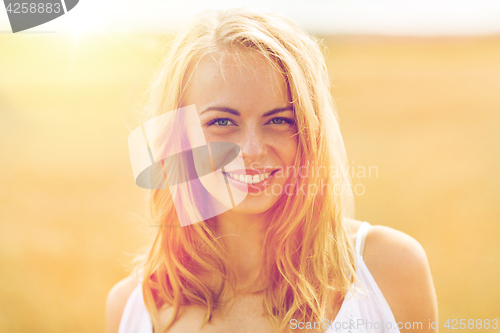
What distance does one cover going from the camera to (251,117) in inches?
32.9

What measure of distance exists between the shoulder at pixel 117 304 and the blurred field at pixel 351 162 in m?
0.87

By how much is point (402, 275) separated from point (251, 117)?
63 cm

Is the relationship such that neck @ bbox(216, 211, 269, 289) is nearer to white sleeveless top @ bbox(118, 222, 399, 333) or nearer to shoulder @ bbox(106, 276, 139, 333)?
white sleeveless top @ bbox(118, 222, 399, 333)

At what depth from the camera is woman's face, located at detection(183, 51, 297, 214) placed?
0.84 meters

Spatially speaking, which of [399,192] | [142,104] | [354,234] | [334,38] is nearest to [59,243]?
[142,104]

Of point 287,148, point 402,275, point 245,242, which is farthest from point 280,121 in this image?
point 402,275

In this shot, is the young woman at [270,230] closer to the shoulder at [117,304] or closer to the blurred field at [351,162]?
the shoulder at [117,304]

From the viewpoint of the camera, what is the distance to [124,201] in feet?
7.38

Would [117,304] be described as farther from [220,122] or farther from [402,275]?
[402,275]

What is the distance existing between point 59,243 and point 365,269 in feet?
6.41

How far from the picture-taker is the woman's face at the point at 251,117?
835mm

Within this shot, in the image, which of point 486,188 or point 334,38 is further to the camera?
point 486,188

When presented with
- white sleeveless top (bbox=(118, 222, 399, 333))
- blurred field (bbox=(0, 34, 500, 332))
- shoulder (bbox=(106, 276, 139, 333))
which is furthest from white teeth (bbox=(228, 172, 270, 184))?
blurred field (bbox=(0, 34, 500, 332))

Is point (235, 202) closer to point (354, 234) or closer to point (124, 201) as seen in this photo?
point (354, 234)
